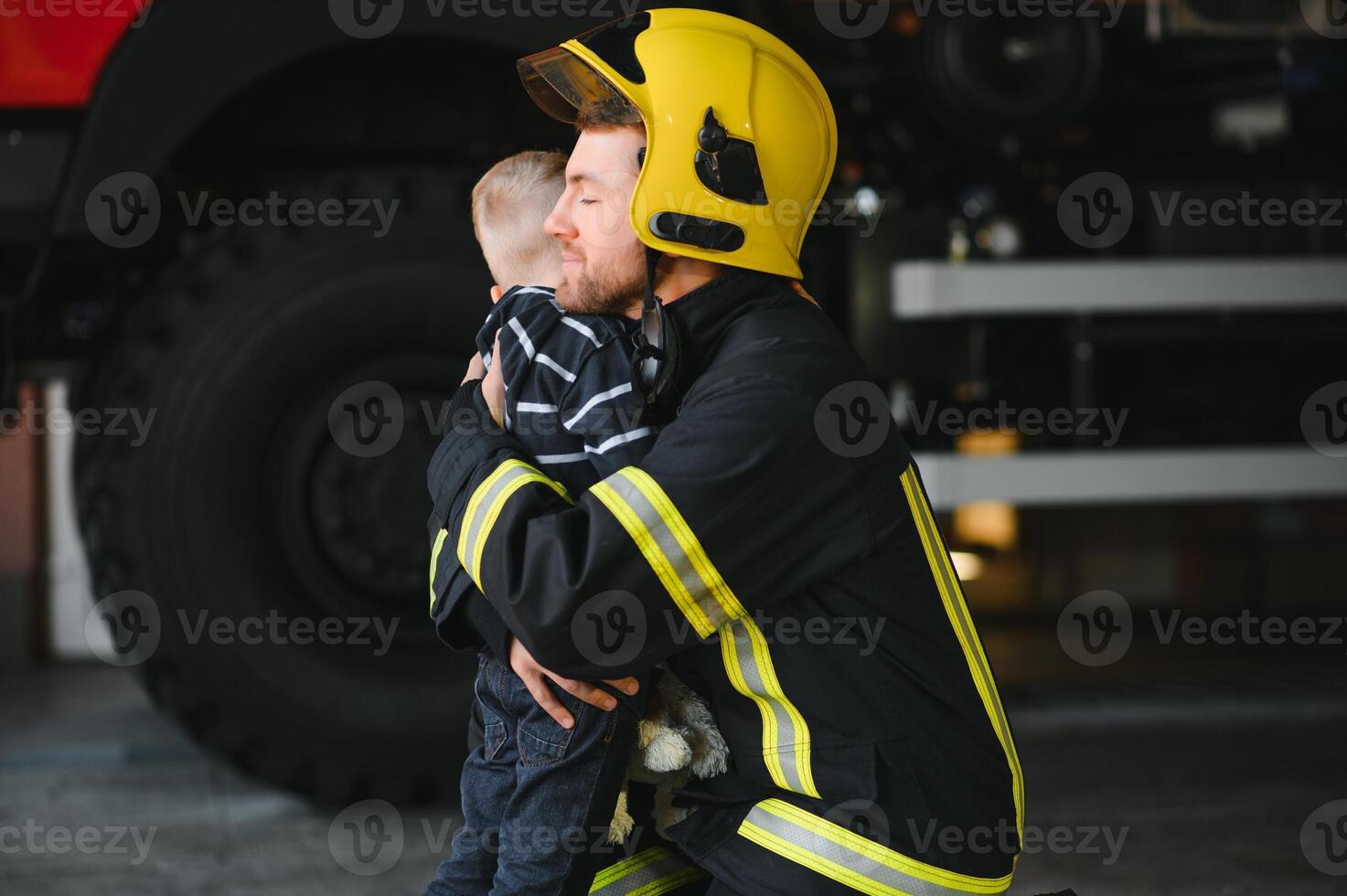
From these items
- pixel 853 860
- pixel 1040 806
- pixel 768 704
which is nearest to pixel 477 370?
pixel 768 704

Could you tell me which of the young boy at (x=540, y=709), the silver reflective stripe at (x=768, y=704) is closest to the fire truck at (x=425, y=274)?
the young boy at (x=540, y=709)

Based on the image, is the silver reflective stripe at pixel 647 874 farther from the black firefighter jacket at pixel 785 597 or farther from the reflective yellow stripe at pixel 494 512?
the reflective yellow stripe at pixel 494 512

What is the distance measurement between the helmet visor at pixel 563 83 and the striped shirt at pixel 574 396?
0.85 ft

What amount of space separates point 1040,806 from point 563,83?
2.14 m

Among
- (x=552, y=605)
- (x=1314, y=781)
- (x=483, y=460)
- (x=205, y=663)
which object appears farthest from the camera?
(x=1314, y=781)

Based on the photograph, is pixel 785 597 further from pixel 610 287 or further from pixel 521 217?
pixel 521 217

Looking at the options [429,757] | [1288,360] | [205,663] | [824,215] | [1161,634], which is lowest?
[1161,634]

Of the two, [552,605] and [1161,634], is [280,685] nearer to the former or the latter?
[552,605]

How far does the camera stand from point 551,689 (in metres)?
1.69

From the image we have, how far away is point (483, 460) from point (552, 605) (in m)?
0.22

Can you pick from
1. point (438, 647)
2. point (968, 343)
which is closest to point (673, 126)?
point (438, 647)

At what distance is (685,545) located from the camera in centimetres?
149

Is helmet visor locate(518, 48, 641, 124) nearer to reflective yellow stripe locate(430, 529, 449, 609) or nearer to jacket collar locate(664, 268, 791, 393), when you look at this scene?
jacket collar locate(664, 268, 791, 393)

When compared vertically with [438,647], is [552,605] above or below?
above
